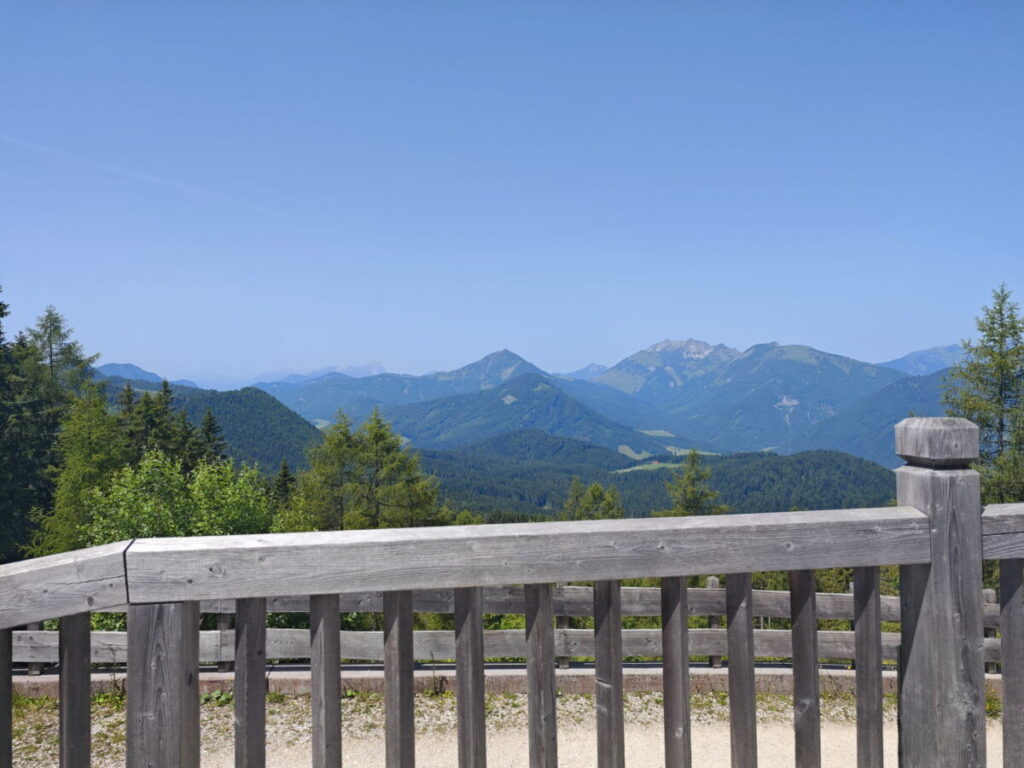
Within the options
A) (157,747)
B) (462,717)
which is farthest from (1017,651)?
(157,747)

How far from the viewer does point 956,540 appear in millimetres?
1919

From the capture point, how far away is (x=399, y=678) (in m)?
1.72

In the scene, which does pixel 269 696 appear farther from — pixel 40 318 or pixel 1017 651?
pixel 40 318

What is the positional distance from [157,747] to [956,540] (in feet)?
7.37

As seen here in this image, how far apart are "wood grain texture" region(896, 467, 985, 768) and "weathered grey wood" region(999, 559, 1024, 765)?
4.0 inches

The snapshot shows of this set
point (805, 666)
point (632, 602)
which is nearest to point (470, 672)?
point (805, 666)

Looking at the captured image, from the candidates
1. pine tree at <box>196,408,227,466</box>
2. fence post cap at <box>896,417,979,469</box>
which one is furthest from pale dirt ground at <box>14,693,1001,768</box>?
pine tree at <box>196,408,227,466</box>

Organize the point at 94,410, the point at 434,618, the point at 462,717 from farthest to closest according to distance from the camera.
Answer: the point at 94,410 < the point at 434,618 < the point at 462,717

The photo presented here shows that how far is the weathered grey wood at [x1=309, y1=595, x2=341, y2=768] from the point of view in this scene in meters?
1.73

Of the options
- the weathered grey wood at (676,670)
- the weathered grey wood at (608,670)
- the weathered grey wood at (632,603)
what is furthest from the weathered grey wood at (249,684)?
the weathered grey wood at (632,603)

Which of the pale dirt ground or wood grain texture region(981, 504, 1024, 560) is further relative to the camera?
the pale dirt ground

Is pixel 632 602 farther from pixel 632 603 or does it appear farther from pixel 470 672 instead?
pixel 470 672

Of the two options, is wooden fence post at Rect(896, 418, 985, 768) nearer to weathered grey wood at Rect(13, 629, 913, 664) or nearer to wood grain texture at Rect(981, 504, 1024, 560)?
wood grain texture at Rect(981, 504, 1024, 560)

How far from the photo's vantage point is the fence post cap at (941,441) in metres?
1.88
